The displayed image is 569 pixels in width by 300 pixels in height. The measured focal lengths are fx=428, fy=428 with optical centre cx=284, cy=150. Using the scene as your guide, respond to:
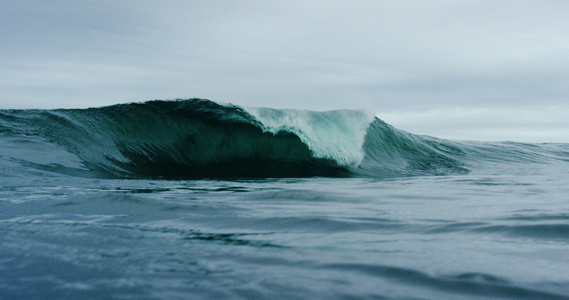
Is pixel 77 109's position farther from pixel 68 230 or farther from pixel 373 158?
pixel 68 230

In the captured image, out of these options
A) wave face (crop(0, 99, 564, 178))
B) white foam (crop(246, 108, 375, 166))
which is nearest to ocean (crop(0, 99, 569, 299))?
Result: wave face (crop(0, 99, 564, 178))

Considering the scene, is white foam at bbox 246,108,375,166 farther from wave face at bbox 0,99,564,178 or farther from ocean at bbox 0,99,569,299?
ocean at bbox 0,99,569,299

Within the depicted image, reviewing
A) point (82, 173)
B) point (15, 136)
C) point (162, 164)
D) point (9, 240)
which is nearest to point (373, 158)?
point (162, 164)

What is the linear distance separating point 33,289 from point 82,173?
529 centimetres

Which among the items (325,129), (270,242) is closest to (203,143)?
(325,129)

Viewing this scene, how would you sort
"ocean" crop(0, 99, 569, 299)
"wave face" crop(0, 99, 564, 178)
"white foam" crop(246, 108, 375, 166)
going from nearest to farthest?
1. "ocean" crop(0, 99, 569, 299)
2. "wave face" crop(0, 99, 564, 178)
3. "white foam" crop(246, 108, 375, 166)

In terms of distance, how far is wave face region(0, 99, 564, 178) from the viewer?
749 centimetres

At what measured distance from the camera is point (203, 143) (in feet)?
29.7

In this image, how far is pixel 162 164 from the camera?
26.5 ft

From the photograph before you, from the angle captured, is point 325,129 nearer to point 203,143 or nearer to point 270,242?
point 203,143

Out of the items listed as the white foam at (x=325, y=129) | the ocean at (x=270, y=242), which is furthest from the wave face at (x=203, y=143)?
the ocean at (x=270, y=242)

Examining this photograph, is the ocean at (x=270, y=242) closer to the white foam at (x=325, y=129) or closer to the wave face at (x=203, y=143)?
the wave face at (x=203, y=143)

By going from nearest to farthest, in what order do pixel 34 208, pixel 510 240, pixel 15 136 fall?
pixel 510 240 < pixel 34 208 < pixel 15 136

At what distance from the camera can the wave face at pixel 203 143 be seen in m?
7.49
